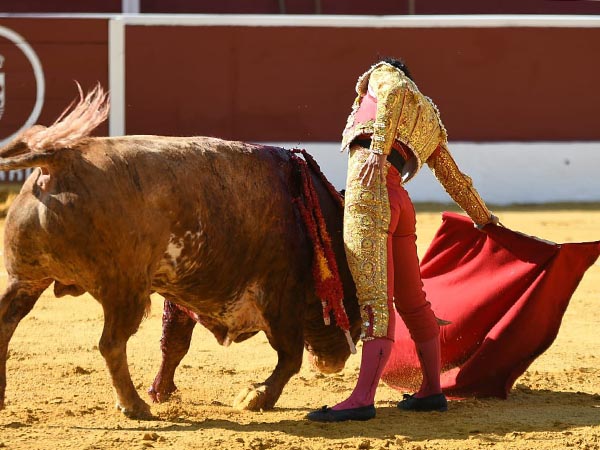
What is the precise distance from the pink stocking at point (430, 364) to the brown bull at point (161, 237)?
0.36 m

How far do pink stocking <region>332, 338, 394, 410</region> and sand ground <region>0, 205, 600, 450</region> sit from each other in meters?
0.09

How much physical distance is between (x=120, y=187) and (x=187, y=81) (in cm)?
817

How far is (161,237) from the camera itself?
11.5 feet

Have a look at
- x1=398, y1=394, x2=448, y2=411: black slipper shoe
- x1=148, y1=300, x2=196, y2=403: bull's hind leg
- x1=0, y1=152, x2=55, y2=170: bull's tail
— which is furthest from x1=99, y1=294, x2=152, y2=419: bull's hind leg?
x1=398, y1=394, x2=448, y2=411: black slipper shoe

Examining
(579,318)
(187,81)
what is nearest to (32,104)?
(187,81)

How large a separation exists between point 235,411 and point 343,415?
1.37 ft

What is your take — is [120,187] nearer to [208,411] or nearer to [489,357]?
[208,411]

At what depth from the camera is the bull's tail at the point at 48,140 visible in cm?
336

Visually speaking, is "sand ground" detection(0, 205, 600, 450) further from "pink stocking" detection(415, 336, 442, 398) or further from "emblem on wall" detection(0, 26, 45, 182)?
"emblem on wall" detection(0, 26, 45, 182)

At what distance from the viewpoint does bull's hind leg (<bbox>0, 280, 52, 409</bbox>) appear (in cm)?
360

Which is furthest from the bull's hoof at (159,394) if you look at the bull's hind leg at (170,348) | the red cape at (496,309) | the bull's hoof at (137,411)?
the red cape at (496,309)

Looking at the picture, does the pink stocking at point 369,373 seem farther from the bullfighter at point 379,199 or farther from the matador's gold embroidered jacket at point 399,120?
the matador's gold embroidered jacket at point 399,120

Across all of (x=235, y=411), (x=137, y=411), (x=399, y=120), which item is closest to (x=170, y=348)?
(x=235, y=411)

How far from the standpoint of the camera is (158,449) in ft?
10.7
